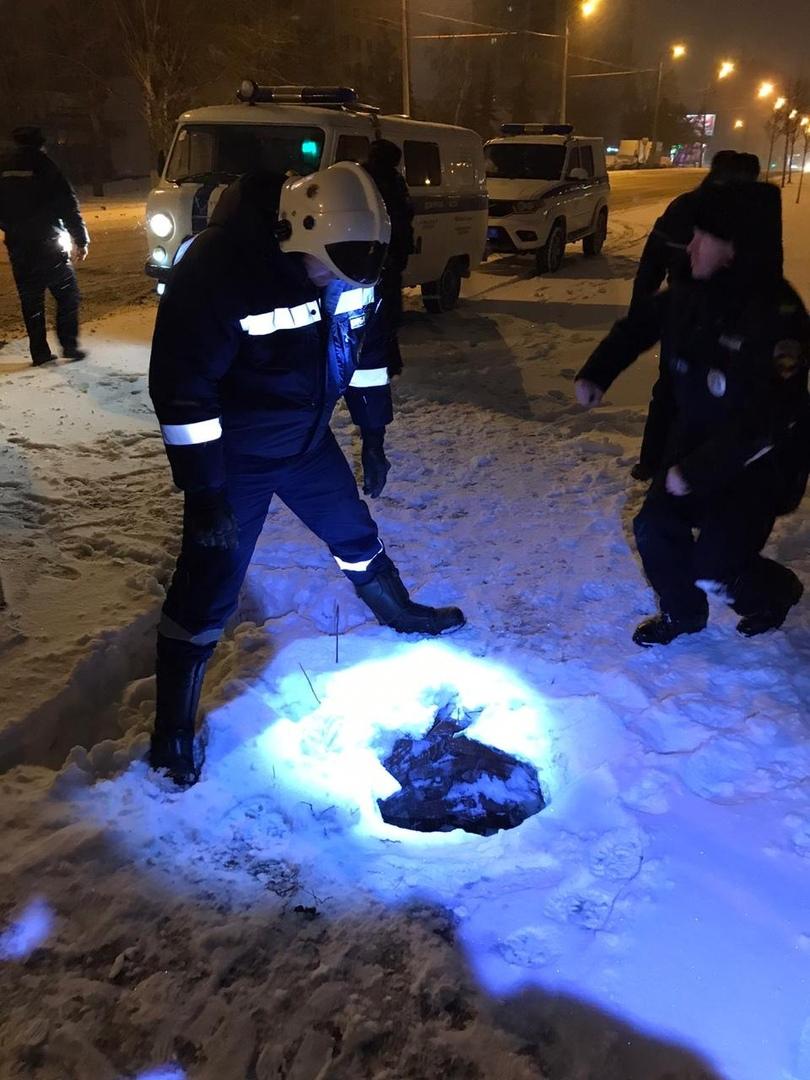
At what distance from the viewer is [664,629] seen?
3.48 metres

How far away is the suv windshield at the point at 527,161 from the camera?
13.9 metres

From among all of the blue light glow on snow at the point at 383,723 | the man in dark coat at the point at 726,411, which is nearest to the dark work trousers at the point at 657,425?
the man in dark coat at the point at 726,411

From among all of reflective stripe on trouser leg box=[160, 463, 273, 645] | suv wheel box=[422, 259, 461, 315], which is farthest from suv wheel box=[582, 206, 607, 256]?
reflective stripe on trouser leg box=[160, 463, 273, 645]

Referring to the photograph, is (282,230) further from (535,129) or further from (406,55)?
(406,55)

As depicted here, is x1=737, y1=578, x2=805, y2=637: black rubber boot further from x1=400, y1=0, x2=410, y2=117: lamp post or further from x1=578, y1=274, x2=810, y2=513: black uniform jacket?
x1=400, y1=0, x2=410, y2=117: lamp post

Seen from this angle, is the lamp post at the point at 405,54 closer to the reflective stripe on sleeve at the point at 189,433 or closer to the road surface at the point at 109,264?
the road surface at the point at 109,264

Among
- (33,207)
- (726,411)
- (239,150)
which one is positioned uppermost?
(239,150)

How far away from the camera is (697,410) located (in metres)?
3.03

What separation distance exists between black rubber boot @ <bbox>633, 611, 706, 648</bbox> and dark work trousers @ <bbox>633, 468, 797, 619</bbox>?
0.03 metres

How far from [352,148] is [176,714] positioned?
7.21 metres

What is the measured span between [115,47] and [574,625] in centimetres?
3683

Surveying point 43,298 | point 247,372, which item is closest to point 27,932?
point 247,372

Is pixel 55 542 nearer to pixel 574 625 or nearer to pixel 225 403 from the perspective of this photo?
pixel 225 403

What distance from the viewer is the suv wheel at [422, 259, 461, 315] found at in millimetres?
10688
